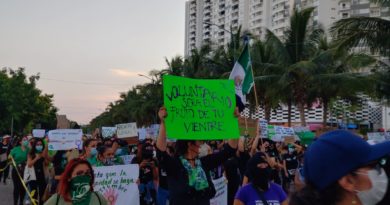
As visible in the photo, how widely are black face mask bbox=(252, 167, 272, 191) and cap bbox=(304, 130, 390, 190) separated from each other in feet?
11.1

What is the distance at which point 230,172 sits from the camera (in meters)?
9.38

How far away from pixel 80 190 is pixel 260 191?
176cm

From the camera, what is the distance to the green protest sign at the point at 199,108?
5055 millimetres

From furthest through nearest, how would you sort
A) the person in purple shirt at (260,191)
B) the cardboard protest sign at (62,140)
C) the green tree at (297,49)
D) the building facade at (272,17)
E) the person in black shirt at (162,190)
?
the building facade at (272,17)
the green tree at (297,49)
the cardboard protest sign at (62,140)
the person in black shirt at (162,190)
the person in purple shirt at (260,191)

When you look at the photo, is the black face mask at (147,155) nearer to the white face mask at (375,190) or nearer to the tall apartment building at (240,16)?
the white face mask at (375,190)

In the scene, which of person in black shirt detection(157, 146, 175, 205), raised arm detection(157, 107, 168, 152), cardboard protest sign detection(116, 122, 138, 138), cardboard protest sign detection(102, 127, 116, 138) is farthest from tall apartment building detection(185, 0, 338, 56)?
raised arm detection(157, 107, 168, 152)

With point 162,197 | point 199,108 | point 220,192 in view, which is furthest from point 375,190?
point 162,197

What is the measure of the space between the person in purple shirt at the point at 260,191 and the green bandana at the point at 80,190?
4.73ft

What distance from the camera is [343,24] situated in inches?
639

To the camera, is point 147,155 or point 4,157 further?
point 4,157

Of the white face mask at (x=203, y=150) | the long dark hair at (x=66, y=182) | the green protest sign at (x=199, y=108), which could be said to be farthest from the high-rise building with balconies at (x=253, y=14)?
the long dark hair at (x=66, y=182)

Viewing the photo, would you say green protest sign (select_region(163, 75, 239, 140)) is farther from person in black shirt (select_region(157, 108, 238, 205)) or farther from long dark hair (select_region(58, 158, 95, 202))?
long dark hair (select_region(58, 158, 95, 202))

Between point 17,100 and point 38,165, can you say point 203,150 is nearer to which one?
point 38,165

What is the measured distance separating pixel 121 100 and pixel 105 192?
326 ft
